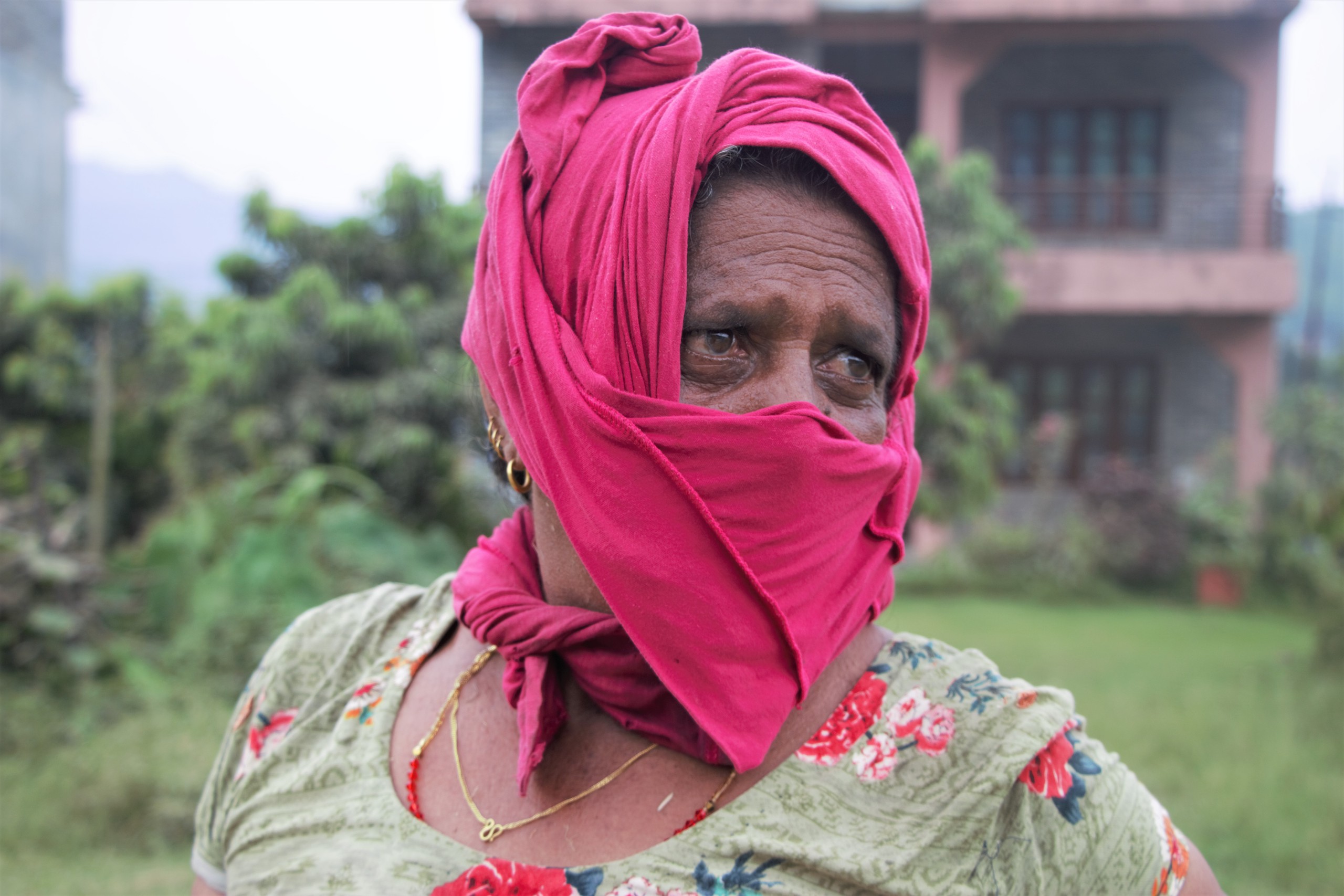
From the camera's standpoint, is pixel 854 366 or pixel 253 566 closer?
pixel 854 366

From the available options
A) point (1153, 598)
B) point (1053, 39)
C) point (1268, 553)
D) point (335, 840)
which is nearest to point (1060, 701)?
point (335, 840)

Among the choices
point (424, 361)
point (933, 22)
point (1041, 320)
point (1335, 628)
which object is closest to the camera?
point (1335, 628)

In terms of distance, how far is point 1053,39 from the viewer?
10.3 m

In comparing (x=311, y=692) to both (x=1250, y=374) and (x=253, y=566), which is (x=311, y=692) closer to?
(x=253, y=566)

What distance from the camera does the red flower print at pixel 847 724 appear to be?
45.1 inches

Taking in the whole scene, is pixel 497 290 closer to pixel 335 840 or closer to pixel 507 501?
pixel 507 501

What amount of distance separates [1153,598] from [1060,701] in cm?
887

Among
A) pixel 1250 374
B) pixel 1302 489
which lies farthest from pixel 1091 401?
pixel 1302 489

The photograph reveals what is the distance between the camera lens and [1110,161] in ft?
36.8

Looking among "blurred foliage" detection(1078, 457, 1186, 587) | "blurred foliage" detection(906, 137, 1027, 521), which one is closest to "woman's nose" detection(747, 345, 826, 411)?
"blurred foliage" detection(906, 137, 1027, 521)

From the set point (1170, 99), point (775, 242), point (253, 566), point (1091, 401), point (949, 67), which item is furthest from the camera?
point (1091, 401)

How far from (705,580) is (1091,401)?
11335mm

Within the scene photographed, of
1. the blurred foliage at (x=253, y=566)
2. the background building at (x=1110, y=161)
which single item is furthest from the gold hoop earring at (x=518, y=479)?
the background building at (x=1110, y=161)

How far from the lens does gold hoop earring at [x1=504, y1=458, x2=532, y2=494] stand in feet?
4.07
